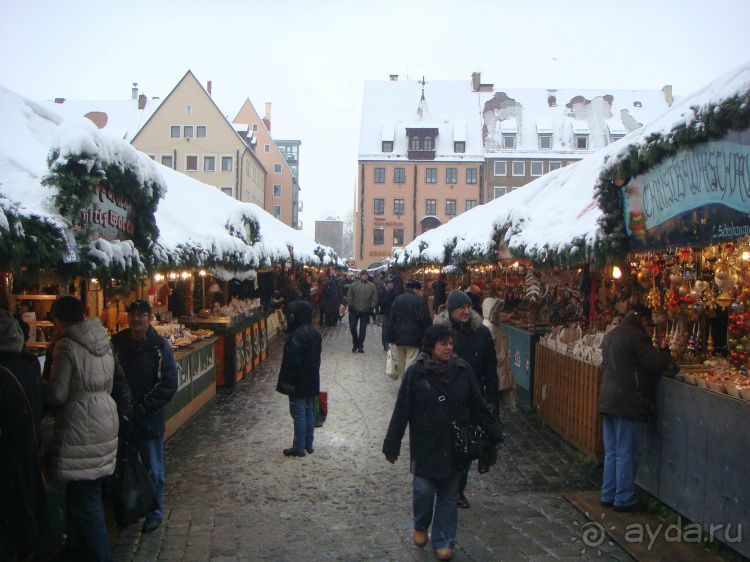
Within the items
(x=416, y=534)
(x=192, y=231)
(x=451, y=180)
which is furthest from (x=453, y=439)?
(x=451, y=180)

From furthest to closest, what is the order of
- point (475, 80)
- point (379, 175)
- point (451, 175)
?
point (475, 80) → point (379, 175) → point (451, 175)

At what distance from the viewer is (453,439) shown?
14.0 feet

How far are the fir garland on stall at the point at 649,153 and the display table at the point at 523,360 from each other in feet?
Result: 10.6

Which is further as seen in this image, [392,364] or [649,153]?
[392,364]

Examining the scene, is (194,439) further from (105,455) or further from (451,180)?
(451,180)

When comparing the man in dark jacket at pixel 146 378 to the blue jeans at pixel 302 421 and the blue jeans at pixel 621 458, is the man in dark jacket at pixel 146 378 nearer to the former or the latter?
the blue jeans at pixel 302 421

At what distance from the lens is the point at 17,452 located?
11.3 ft

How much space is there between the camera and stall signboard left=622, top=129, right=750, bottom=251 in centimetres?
385

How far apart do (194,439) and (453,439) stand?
4110 millimetres

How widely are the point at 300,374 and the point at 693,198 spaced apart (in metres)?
4.04

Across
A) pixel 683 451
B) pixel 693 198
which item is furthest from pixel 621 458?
pixel 693 198

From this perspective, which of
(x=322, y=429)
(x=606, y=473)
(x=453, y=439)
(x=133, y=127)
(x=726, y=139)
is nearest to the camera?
(x=726, y=139)

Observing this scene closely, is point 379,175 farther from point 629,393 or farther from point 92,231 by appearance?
point 92,231

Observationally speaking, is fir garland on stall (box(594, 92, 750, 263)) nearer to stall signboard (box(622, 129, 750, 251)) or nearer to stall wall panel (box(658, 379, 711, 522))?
stall signboard (box(622, 129, 750, 251))
